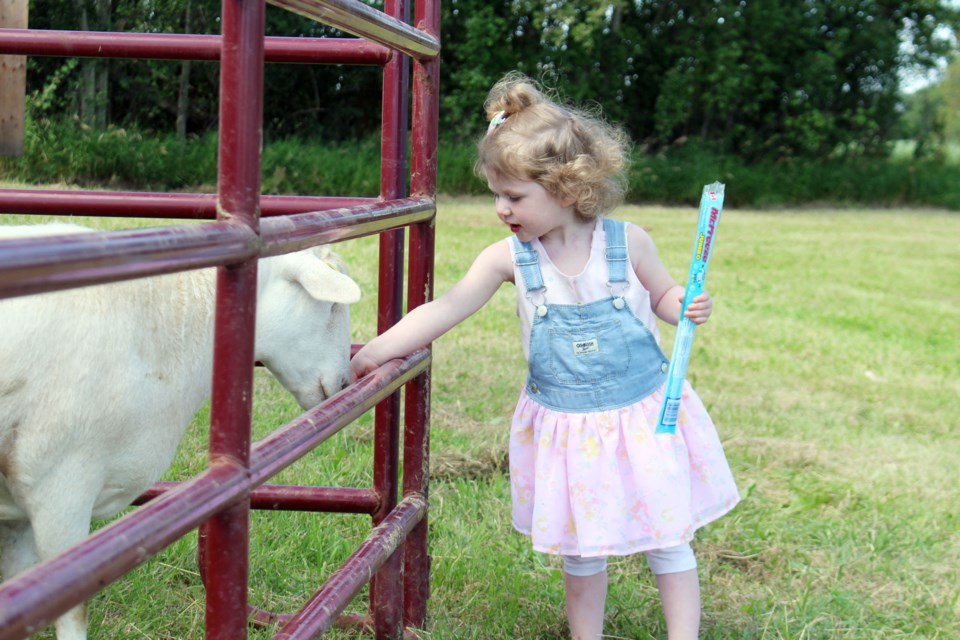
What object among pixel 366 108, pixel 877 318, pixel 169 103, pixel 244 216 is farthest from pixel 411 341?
pixel 366 108

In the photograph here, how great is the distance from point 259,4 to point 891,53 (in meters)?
20.0

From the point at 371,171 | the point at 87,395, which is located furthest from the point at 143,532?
the point at 371,171

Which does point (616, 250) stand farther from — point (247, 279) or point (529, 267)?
point (247, 279)

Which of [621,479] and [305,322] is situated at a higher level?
[305,322]

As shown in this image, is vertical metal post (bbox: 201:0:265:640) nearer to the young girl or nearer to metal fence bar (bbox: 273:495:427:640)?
metal fence bar (bbox: 273:495:427:640)

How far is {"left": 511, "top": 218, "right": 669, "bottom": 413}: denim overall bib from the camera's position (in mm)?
2240

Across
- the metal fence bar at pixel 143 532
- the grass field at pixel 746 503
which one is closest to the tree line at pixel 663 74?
the grass field at pixel 746 503

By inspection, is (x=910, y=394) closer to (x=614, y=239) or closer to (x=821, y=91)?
(x=614, y=239)

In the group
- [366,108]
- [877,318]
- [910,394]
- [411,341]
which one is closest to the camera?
[411,341]

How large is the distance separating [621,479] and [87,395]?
1026 millimetres

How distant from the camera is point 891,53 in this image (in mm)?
19312

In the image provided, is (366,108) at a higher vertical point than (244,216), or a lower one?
higher

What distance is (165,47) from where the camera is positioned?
6.93ft

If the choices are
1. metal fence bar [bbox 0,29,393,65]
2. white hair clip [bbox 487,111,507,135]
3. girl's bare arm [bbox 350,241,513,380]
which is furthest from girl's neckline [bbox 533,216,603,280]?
metal fence bar [bbox 0,29,393,65]
